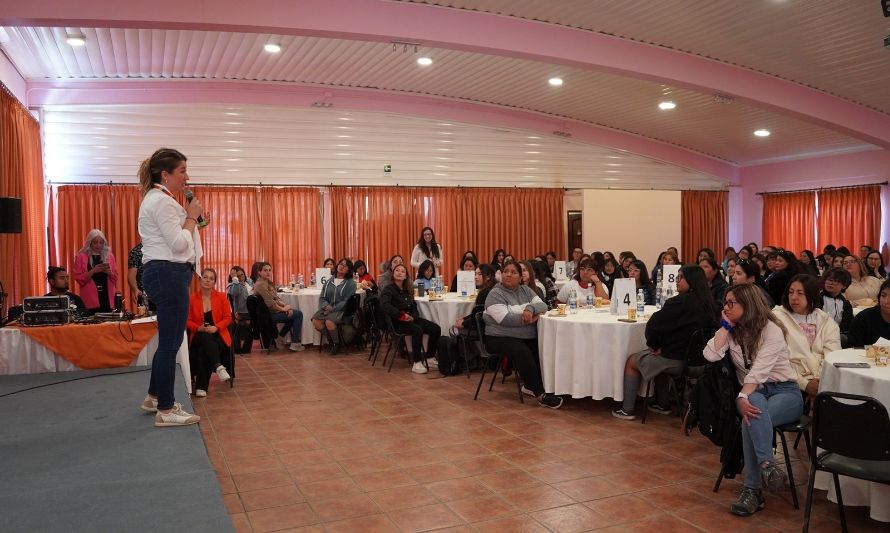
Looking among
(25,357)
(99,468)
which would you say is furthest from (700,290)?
(25,357)

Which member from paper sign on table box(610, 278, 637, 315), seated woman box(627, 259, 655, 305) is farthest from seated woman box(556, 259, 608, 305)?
paper sign on table box(610, 278, 637, 315)

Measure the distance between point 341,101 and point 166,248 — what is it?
25.4 feet

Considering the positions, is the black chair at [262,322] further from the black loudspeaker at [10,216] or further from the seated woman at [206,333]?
the black loudspeaker at [10,216]

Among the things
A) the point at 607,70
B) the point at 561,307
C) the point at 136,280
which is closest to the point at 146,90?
the point at 136,280

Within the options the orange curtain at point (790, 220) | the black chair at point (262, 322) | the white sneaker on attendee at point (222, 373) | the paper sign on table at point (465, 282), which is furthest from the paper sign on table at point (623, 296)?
the orange curtain at point (790, 220)

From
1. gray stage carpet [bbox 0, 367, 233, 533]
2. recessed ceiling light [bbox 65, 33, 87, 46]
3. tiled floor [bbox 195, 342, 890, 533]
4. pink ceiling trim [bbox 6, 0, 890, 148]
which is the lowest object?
tiled floor [bbox 195, 342, 890, 533]

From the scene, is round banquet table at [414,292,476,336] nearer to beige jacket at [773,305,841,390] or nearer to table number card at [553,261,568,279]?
table number card at [553,261,568,279]

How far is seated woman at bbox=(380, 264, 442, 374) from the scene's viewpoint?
A: 7258mm

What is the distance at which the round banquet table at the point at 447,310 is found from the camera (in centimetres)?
739

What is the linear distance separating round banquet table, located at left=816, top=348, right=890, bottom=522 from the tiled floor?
13cm

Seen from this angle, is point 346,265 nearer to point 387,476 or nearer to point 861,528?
point 387,476

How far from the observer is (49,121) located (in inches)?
378

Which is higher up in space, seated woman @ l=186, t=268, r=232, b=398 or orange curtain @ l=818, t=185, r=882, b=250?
orange curtain @ l=818, t=185, r=882, b=250

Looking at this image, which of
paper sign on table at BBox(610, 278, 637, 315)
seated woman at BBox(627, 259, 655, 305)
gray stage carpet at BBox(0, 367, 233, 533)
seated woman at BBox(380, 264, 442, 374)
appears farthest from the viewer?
seated woman at BBox(380, 264, 442, 374)
